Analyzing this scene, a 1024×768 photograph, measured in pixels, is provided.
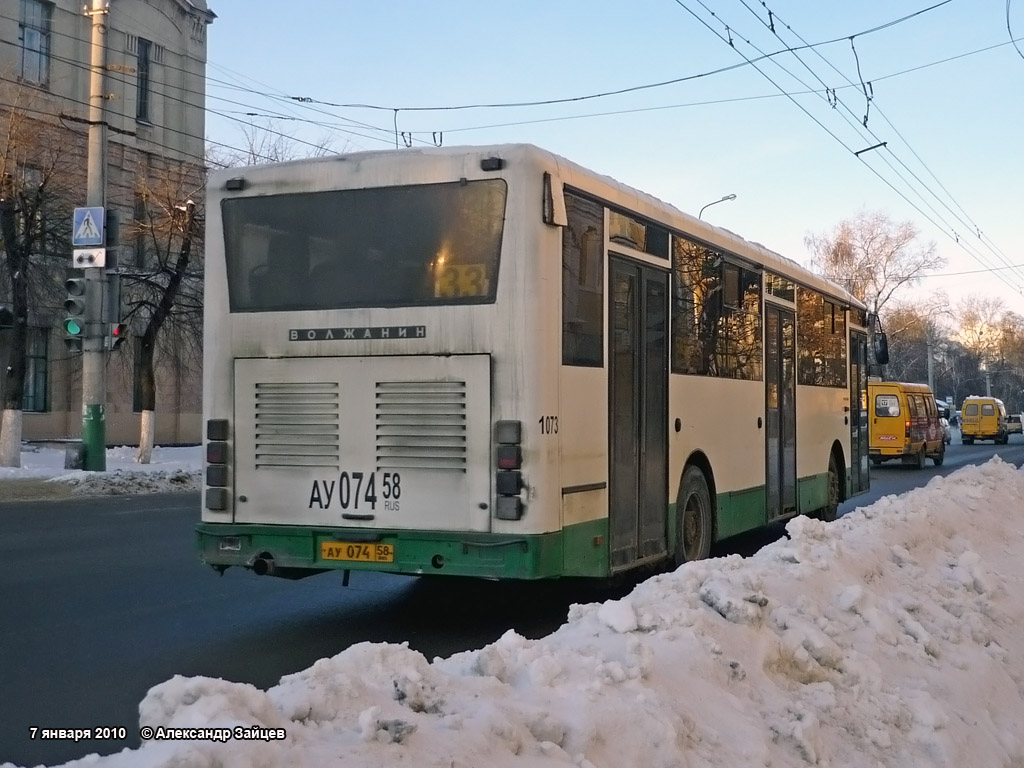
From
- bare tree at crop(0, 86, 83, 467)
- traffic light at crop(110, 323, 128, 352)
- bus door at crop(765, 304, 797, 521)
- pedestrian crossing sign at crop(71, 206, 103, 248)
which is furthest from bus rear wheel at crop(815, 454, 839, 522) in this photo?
bare tree at crop(0, 86, 83, 467)

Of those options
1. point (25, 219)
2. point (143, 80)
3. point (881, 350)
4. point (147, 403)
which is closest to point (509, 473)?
point (881, 350)

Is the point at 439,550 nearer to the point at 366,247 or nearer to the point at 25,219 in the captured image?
the point at 366,247

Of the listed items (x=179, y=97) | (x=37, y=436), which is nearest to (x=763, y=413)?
(x=37, y=436)

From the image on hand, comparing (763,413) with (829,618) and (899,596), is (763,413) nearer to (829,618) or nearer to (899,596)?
(899,596)

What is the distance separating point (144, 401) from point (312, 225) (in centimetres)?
2014

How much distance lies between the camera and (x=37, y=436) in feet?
107

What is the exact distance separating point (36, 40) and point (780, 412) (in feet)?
91.8

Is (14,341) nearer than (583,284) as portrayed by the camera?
No

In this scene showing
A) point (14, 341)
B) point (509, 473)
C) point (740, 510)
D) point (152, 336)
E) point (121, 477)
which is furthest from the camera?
point (152, 336)

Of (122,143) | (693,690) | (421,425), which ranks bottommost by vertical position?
(693,690)

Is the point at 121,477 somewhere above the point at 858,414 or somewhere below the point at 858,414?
below

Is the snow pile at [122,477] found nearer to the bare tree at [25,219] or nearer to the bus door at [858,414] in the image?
the bare tree at [25,219]

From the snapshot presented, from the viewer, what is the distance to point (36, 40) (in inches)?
1278

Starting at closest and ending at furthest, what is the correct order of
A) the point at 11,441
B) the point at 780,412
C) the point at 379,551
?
the point at 379,551
the point at 780,412
the point at 11,441
